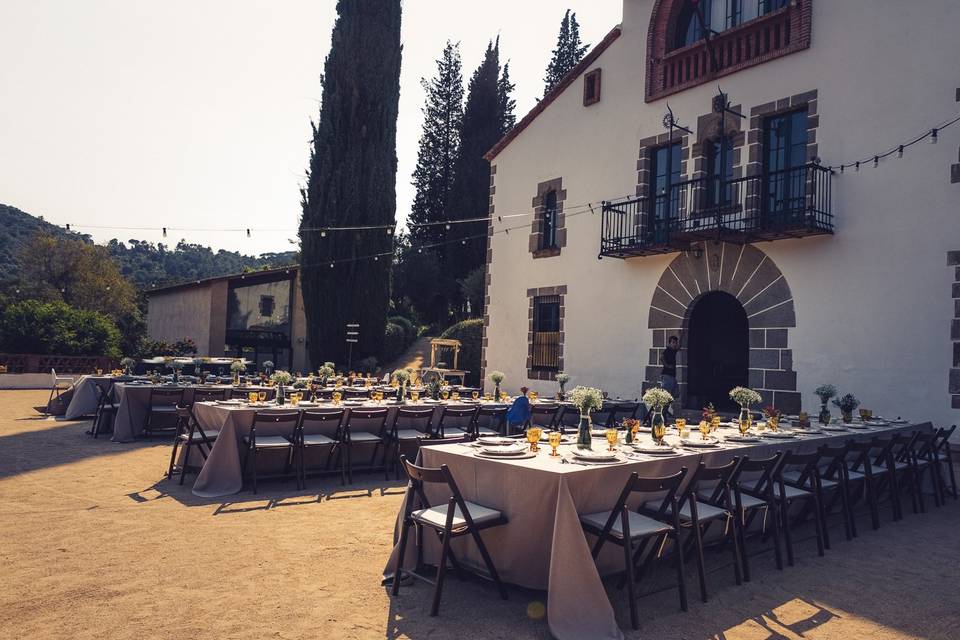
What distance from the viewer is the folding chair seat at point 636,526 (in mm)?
3430

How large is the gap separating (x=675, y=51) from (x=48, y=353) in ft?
72.4

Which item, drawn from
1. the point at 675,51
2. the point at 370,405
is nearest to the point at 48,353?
the point at 370,405

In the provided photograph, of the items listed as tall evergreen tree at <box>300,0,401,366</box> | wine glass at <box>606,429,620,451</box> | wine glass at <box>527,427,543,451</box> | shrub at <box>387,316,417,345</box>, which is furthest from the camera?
shrub at <box>387,316,417,345</box>

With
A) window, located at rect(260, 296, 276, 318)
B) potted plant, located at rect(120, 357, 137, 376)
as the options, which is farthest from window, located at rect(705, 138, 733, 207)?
window, located at rect(260, 296, 276, 318)

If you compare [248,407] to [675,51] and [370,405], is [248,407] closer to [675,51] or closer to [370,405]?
[370,405]

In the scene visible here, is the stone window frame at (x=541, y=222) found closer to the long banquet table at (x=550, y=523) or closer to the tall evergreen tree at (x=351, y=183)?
the long banquet table at (x=550, y=523)

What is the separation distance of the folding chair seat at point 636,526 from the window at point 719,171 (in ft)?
24.2

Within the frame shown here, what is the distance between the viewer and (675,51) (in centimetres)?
1120

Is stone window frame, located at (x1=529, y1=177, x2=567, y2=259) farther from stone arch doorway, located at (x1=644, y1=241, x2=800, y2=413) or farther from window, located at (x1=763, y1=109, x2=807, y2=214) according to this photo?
window, located at (x1=763, y1=109, x2=807, y2=214)

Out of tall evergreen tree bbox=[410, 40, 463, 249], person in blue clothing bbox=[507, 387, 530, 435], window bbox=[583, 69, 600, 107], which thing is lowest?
person in blue clothing bbox=[507, 387, 530, 435]

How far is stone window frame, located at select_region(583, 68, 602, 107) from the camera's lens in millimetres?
12609

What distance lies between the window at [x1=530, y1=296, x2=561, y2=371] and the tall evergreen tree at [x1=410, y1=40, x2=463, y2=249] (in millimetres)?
18330

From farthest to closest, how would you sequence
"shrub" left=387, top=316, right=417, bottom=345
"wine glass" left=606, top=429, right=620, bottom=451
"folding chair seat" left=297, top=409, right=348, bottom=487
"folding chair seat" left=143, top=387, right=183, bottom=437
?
"shrub" left=387, top=316, right=417, bottom=345 → "folding chair seat" left=143, top=387, right=183, bottom=437 → "folding chair seat" left=297, top=409, right=348, bottom=487 → "wine glass" left=606, top=429, right=620, bottom=451

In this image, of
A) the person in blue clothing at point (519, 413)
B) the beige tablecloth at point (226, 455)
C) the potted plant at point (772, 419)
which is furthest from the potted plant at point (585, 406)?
the beige tablecloth at point (226, 455)
